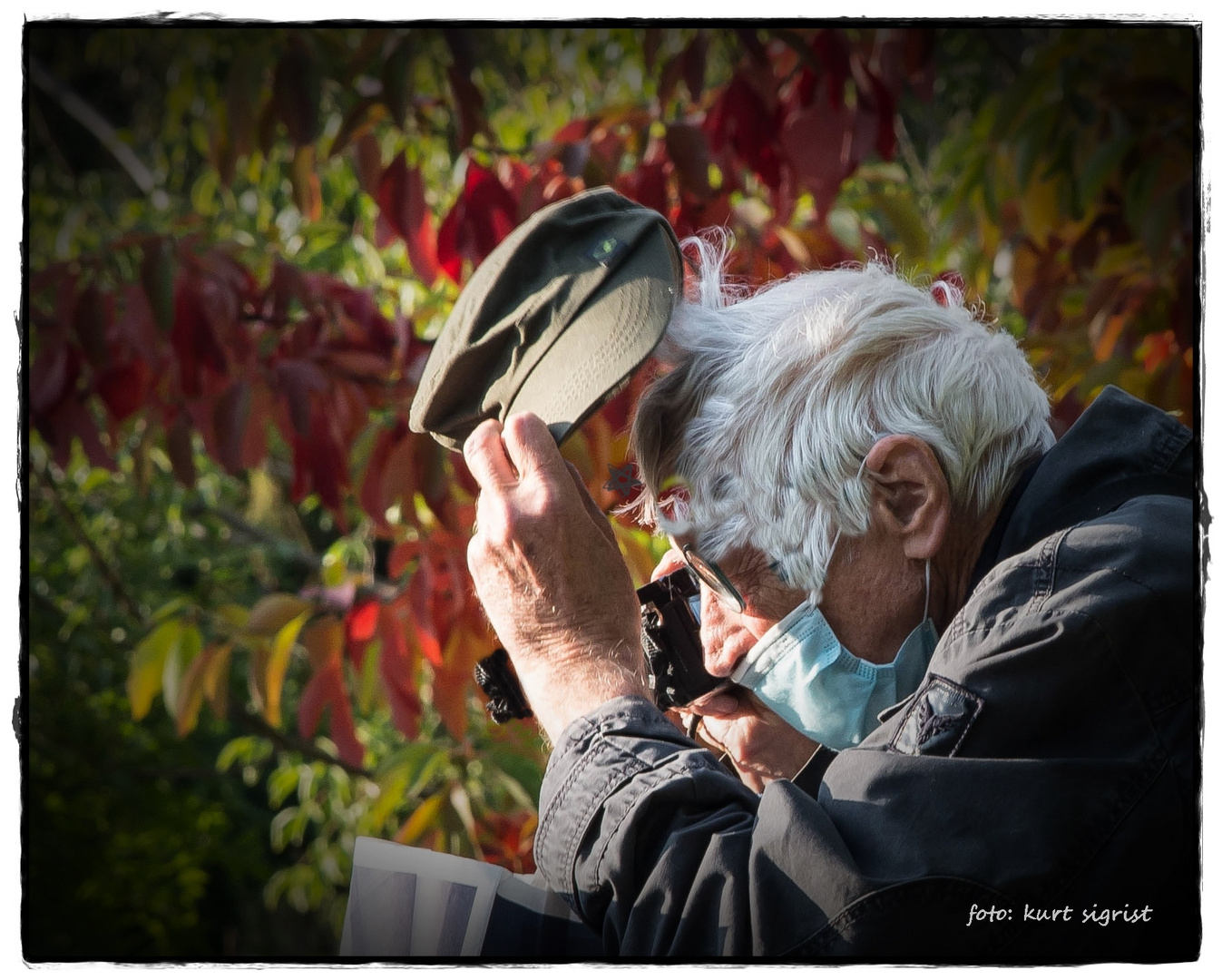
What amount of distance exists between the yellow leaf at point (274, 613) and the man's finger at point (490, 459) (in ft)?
2.47

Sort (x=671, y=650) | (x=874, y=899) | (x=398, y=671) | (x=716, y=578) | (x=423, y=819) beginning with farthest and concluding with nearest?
(x=423, y=819)
(x=398, y=671)
(x=671, y=650)
(x=716, y=578)
(x=874, y=899)

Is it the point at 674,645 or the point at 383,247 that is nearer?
the point at 674,645

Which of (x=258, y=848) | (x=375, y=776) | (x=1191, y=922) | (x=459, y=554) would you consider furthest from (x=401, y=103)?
(x=258, y=848)

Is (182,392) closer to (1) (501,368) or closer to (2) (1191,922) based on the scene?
(1) (501,368)

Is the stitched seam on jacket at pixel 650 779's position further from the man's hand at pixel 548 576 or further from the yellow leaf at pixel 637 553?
the yellow leaf at pixel 637 553

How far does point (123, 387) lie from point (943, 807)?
50.8 inches

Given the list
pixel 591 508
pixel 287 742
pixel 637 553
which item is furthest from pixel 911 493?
pixel 287 742

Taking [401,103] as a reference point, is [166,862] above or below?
below

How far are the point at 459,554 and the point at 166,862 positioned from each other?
75cm

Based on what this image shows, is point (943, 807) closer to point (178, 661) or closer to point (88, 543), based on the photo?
point (178, 661)

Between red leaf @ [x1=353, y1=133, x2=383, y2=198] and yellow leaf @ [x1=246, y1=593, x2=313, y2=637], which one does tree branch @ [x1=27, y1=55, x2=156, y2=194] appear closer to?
red leaf @ [x1=353, y1=133, x2=383, y2=198]

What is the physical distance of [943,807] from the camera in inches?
38.1

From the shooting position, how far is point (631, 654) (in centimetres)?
116

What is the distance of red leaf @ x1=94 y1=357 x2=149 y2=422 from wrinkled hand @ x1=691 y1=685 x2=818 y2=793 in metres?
0.96
